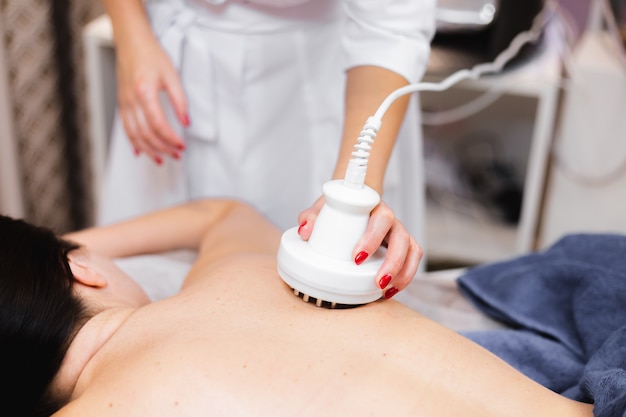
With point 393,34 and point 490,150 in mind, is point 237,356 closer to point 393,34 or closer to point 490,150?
point 393,34

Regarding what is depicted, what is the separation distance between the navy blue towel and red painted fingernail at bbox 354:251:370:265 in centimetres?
32

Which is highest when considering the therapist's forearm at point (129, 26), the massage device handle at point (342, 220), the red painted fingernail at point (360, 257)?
the therapist's forearm at point (129, 26)

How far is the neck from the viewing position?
91 cm

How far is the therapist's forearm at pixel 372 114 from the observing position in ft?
3.17

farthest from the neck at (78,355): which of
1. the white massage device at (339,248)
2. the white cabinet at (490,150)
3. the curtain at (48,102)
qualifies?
the white cabinet at (490,150)

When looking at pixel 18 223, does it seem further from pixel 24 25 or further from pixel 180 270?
pixel 24 25

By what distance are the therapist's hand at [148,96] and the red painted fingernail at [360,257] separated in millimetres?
475

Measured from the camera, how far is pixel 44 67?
1892 mm

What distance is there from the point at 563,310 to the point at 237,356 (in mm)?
588

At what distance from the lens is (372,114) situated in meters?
0.99

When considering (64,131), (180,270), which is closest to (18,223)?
Answer: (180,270)

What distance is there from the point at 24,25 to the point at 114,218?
2.12ft

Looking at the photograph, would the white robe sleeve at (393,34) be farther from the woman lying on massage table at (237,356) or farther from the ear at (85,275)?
the ear at (85,275)

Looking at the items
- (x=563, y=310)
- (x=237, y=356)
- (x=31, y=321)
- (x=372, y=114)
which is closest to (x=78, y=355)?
(x=31, y=321)
